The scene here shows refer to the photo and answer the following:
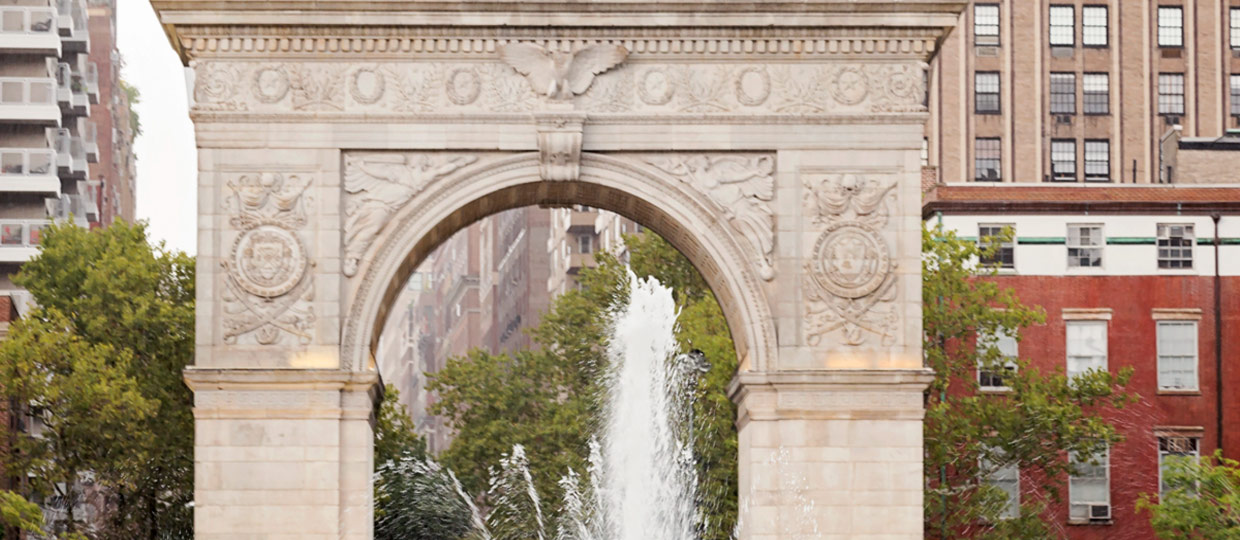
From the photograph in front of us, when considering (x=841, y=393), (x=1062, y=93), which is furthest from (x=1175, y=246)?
(x=841, y=393)

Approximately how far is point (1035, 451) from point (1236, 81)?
31.5m

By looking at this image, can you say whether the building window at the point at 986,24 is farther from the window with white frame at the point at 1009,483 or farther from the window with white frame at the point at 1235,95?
the window with white frame at the point at 1009,483

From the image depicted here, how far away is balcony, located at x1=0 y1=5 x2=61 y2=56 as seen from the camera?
260 feet

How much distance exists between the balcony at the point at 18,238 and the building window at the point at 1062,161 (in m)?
33.8

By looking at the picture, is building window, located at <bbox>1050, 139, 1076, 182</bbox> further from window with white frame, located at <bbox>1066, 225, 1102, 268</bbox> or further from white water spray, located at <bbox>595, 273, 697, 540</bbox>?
white water spray, located at <bbox>595, 273, 697, 540</bbox>

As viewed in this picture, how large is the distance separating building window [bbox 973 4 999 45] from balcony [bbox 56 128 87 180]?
3135 centimetres

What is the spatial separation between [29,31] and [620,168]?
1821 inches

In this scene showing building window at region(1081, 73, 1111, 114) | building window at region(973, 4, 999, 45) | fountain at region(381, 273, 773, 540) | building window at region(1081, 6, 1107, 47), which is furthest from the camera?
building window at region(1081, 73, 1111, 114)

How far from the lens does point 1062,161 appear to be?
8125 cm

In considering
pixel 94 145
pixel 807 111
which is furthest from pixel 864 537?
pixel 94 145

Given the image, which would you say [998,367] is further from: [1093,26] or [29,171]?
[29,171]

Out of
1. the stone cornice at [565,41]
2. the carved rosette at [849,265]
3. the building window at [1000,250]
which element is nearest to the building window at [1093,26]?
the building window at [1000,250]

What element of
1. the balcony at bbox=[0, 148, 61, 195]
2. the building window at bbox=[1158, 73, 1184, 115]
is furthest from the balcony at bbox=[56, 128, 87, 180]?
the building window at bbox=[1158, 73, 1184, 115]

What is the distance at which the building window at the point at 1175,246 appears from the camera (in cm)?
6003
